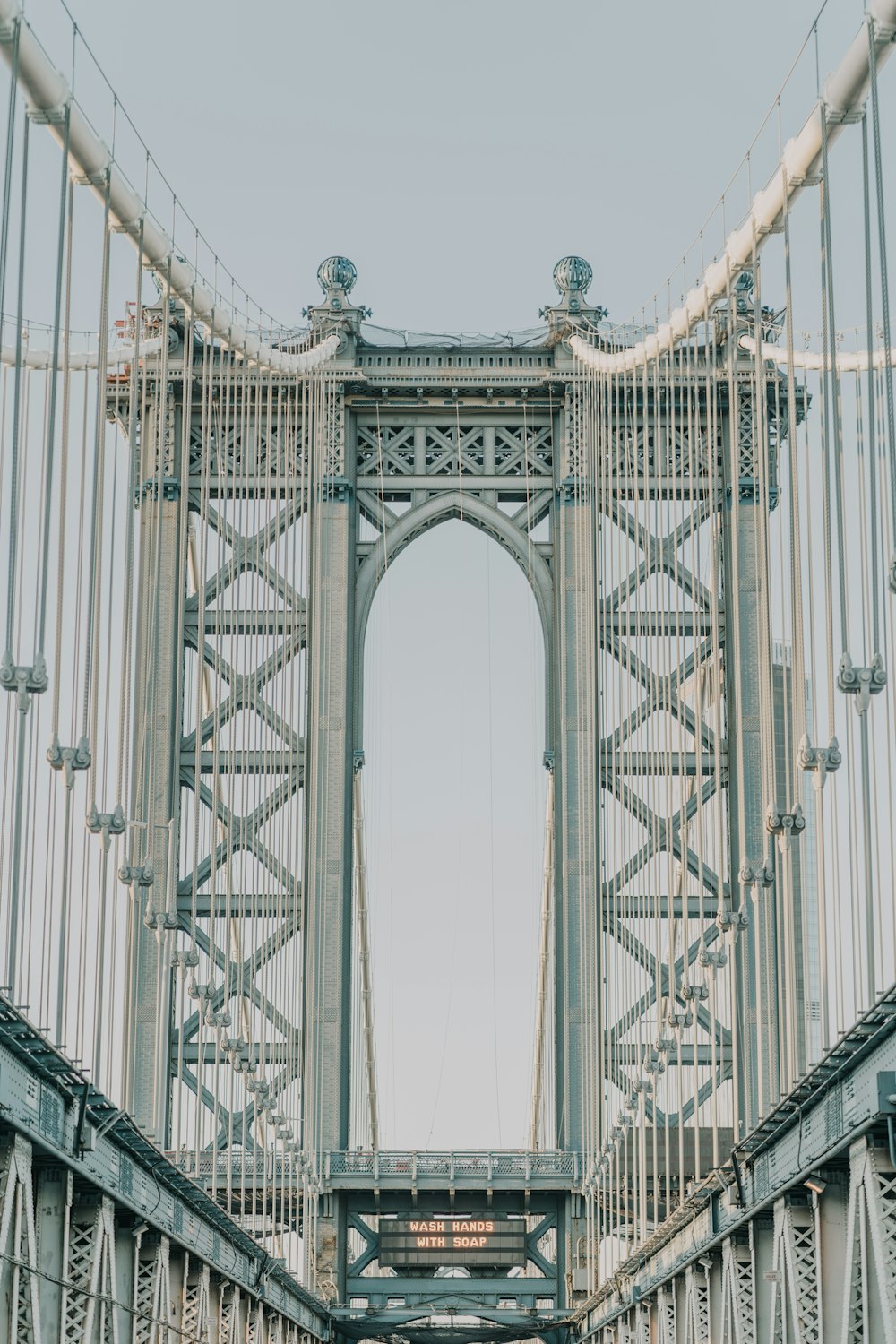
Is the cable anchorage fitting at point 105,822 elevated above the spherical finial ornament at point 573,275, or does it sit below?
below

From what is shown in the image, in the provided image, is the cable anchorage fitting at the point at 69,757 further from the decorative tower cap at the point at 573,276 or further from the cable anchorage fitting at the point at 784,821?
the decorative tower cap at the point at 573,276

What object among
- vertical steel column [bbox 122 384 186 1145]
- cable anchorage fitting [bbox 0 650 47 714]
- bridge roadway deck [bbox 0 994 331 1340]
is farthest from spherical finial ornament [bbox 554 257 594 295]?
cable anchorage fitting [bbox 0 650 47 714]

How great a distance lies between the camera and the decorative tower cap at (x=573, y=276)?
53.9 m

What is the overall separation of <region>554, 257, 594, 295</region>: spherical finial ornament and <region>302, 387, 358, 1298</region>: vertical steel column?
5573 mm

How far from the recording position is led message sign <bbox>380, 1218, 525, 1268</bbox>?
160 ft

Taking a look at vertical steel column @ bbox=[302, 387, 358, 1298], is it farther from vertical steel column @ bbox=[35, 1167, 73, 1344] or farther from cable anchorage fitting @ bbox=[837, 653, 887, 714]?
cable anchorage fitting @ bbox=[837, 653, 887, 714]

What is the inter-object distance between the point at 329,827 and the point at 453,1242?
8.31m

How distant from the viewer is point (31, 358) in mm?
44562

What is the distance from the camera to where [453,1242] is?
49.0 meters

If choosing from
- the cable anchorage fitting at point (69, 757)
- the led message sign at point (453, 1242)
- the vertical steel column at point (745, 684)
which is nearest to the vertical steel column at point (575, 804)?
the led message sign at point (453, 1242)

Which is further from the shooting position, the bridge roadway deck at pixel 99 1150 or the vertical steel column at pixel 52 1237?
the vertical steel column at pixel 52 1237

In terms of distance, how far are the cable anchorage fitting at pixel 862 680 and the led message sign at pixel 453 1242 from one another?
99.9 ft

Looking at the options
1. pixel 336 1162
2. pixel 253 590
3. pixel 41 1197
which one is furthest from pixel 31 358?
pixel 41 1197

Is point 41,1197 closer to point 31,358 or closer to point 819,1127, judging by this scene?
point 819,1127
